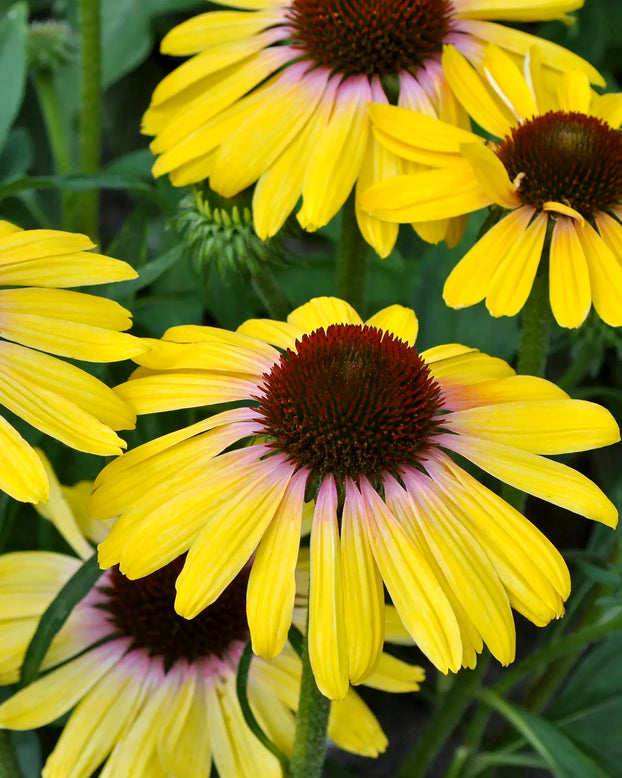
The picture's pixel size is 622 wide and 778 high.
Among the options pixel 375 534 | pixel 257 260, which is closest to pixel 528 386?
pixel 375 534

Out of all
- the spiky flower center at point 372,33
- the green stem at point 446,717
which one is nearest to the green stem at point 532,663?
the green stem at point 446,717

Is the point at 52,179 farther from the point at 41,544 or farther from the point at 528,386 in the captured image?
the point at 528,386

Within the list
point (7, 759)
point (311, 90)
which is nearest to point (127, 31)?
point (311, 90)

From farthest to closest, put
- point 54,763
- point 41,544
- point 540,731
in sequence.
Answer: point 41,544, point 540,731, point 54,763

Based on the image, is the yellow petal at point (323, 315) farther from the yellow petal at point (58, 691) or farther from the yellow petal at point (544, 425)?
the yellow petal at point (58, 691)

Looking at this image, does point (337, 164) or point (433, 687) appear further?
point (433, 687)

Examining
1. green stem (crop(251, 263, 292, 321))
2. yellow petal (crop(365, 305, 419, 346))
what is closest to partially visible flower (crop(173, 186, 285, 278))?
green stem (crop(251, 263, 292, 321))

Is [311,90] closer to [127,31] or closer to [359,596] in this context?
[359,596]
